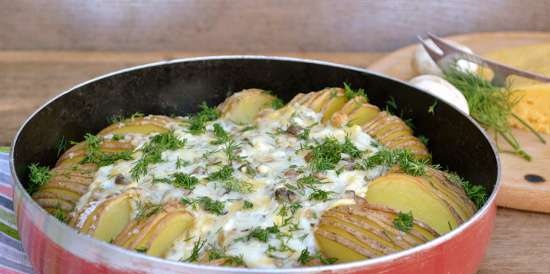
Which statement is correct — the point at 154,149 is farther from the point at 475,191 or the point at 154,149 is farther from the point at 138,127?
the point at 475,191

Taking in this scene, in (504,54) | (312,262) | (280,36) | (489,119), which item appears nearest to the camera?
(312,262)

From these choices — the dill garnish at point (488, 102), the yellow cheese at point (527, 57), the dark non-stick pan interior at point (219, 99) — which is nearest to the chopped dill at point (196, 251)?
the dark non-stick pan interior at point (219, 99)

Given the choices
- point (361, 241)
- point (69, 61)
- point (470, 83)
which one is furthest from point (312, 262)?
point (69, 61)

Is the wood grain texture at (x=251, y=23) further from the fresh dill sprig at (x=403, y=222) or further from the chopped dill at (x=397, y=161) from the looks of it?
the fresh dill sprig at (x=403, y=222)

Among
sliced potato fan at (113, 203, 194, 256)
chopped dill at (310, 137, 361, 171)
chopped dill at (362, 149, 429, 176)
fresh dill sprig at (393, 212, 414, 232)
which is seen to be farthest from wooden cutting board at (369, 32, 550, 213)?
sliced potato fan at (113, 203, 194, 256)

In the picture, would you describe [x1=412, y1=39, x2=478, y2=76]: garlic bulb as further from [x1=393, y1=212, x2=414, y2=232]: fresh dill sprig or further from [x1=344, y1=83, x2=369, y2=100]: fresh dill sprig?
[x1=393, y1=212, x2=414, y2=232]: fresh dill sprig

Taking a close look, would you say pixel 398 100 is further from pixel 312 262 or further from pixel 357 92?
pixel 312 262
